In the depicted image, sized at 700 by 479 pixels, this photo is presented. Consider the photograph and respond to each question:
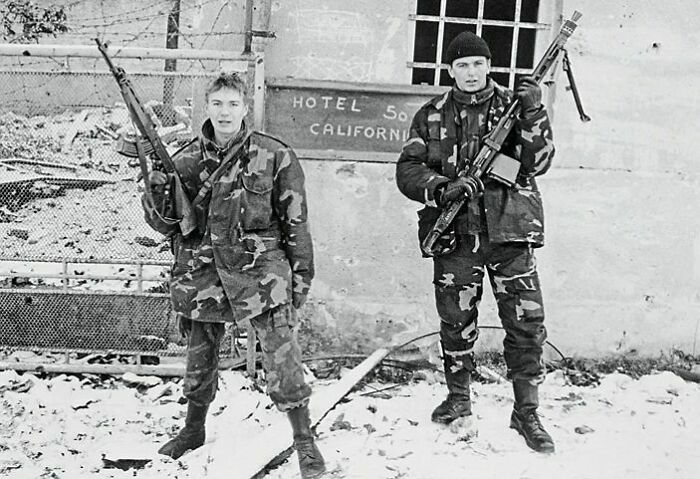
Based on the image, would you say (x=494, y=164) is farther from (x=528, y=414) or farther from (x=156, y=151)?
(x=156, y=151)

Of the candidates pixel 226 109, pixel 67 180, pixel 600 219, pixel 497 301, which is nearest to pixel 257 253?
pixel 226 109

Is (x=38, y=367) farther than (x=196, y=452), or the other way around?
(x=38, y=367)

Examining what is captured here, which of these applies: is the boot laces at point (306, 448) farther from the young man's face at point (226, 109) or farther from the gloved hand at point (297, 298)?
the young man's face at point (226, 109)

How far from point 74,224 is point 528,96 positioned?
306cm

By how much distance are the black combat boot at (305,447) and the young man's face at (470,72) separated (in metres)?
1.80

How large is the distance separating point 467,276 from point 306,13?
2.14m

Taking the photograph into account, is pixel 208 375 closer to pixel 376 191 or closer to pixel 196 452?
pixel 196 452

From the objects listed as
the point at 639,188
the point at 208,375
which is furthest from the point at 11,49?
the point at 639,188

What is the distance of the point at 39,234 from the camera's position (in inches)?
222

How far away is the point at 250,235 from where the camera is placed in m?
3.95

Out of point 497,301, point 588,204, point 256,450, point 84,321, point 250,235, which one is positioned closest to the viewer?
point 250,235

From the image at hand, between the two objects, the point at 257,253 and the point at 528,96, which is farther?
the point at 528,96

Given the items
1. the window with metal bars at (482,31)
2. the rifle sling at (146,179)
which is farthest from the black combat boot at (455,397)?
the window with metal bars at (482,31)

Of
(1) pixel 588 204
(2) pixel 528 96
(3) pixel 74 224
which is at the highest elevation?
(2) pixel 528 96
